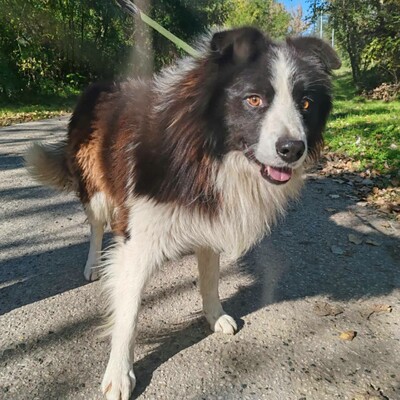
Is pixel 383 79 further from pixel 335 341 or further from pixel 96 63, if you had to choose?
pixel 335 341

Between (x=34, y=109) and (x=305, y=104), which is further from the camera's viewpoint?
(x=34, y=109)

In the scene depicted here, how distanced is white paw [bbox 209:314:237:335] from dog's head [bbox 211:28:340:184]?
1086 mm

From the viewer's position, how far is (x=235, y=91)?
205cm

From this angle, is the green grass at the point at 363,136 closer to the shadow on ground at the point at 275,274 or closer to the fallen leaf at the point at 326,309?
the shadow on ground at the point at 275,274

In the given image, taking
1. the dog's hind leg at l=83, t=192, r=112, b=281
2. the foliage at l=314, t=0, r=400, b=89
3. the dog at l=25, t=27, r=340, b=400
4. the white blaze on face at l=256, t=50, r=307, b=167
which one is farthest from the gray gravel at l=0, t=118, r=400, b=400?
the foliage at l=314, t=0, r=400, b=89

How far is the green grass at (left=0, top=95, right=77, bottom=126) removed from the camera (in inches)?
472

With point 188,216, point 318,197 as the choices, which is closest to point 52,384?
point 188,216

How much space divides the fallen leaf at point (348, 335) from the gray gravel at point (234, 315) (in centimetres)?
3

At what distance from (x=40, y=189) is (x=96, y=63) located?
16.1 metres

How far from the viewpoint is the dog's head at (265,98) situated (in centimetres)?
197

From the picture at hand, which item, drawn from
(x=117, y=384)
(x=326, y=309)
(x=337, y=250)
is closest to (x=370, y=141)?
(x=337, y=250)

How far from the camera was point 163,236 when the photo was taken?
7.26ft

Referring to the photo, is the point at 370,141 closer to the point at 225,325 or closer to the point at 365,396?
the point at 225,325

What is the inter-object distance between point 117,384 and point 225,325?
0.84 metres
